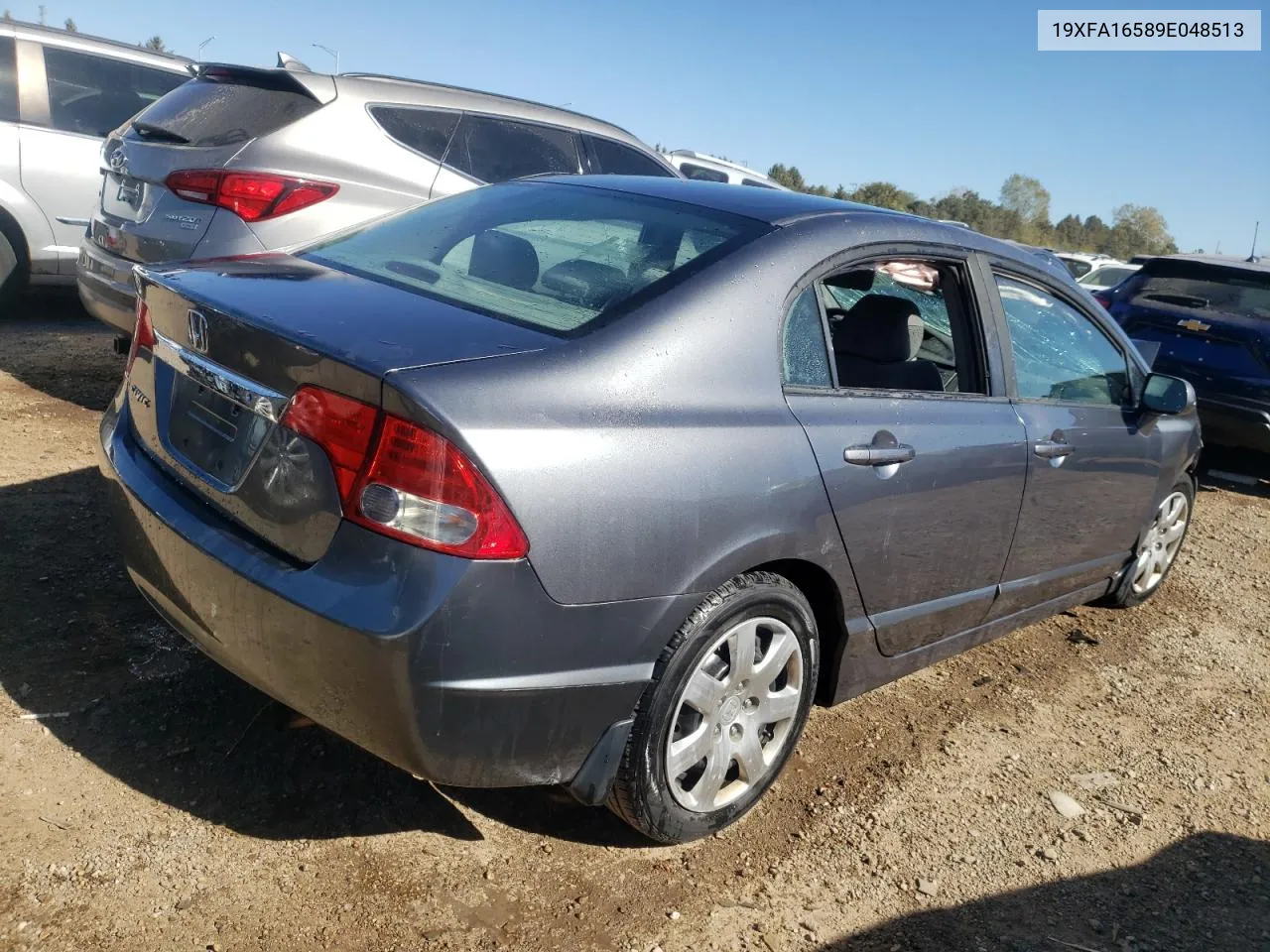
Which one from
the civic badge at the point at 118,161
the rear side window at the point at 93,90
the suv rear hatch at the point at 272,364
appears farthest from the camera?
the rear side window at the point at 93,90

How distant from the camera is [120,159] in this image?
5375 mm

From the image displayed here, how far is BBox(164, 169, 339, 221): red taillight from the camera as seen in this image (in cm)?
491

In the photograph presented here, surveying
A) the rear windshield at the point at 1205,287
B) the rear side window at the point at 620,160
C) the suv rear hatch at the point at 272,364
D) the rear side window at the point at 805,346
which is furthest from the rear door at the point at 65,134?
the rear windshield at the point at 1205,287

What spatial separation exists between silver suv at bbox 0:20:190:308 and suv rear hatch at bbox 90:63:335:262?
1805mm

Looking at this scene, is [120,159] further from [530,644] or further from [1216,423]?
[1216,423]

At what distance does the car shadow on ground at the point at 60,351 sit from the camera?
6.08 m

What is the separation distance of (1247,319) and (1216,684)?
4006 millimetres

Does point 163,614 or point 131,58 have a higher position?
point 131,58

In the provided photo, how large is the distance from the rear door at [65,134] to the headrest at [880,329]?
222 inches

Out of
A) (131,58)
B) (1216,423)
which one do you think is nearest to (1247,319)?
(1216,423)

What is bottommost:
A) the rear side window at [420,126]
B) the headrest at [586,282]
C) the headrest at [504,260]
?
the rear side window at [420,126]

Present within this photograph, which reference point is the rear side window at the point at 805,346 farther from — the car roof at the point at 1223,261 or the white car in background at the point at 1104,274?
the white car in background at the point at 1104,274

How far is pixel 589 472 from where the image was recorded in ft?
7.55

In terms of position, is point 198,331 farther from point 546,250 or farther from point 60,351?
point 60,351
